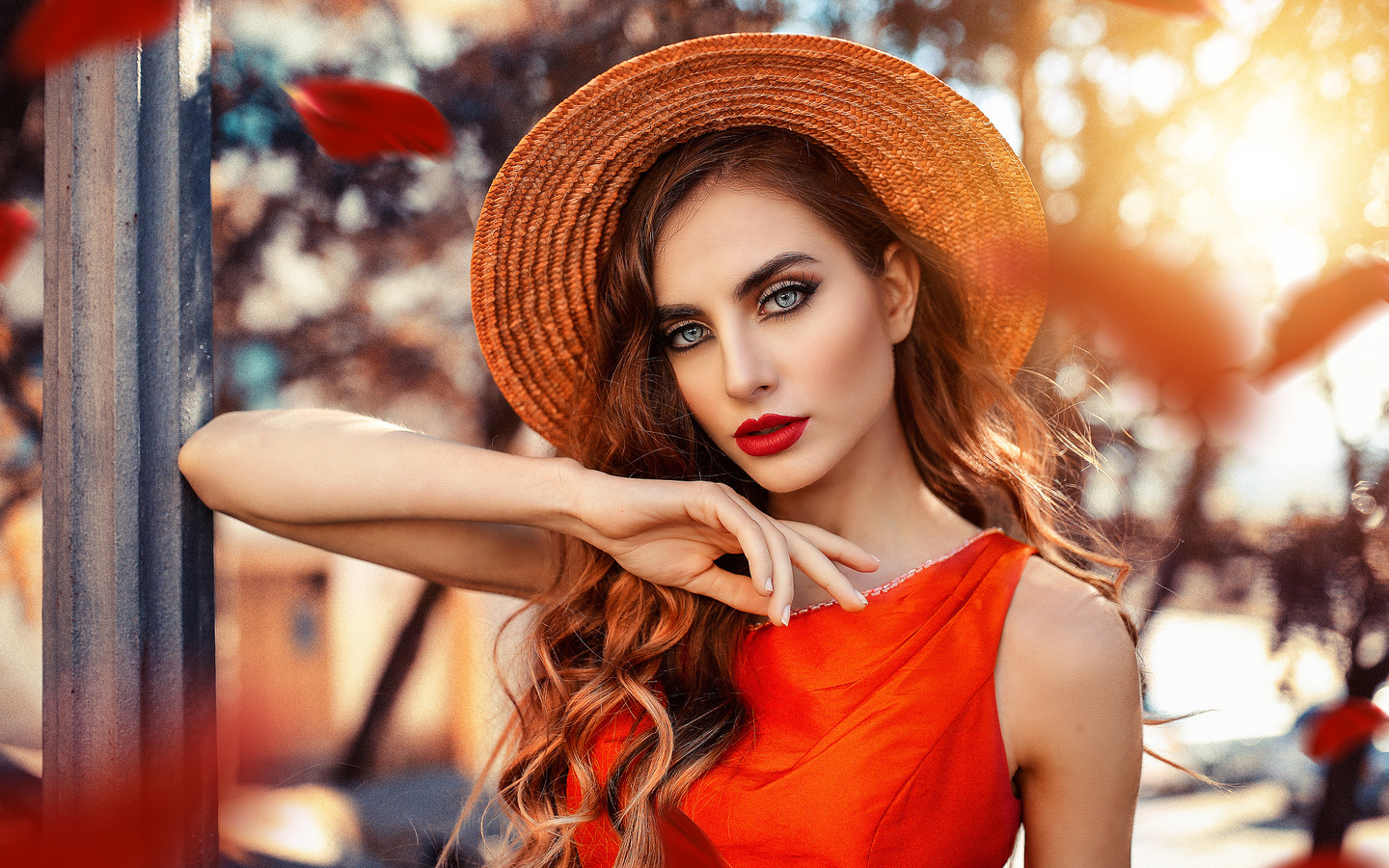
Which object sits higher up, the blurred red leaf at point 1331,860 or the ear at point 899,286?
the ear at point 899,286

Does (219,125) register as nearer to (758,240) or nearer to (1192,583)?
(758,240)

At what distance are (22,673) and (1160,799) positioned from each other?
12.3 feet

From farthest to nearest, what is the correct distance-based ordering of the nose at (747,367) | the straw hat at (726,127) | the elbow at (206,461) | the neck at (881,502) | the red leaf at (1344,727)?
the red leaf at (1344,727)
the neck at (881,502)
the straw hat at (726,127)
the nose at (747,367)
the elbow at (206,461)

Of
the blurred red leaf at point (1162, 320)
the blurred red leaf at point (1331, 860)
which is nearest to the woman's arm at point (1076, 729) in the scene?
the blurred red leaf at point (1162, 320)

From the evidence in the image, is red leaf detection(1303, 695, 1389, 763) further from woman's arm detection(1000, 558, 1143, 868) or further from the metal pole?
the metal pole

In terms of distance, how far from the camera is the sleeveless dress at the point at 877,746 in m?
1.34

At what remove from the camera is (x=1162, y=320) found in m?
2.05

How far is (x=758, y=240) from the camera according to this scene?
1.48 meters

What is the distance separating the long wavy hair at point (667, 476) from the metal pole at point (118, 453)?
0.59m

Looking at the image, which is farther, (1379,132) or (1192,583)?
(1192,583)

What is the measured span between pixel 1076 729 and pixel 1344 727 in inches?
53.8

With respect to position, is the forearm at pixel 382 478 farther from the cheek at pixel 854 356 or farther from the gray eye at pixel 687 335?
the cheek at pixel 854 356

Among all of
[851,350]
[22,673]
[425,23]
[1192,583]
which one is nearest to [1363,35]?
[1192,583]

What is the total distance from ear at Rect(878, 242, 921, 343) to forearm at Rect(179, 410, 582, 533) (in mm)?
685
